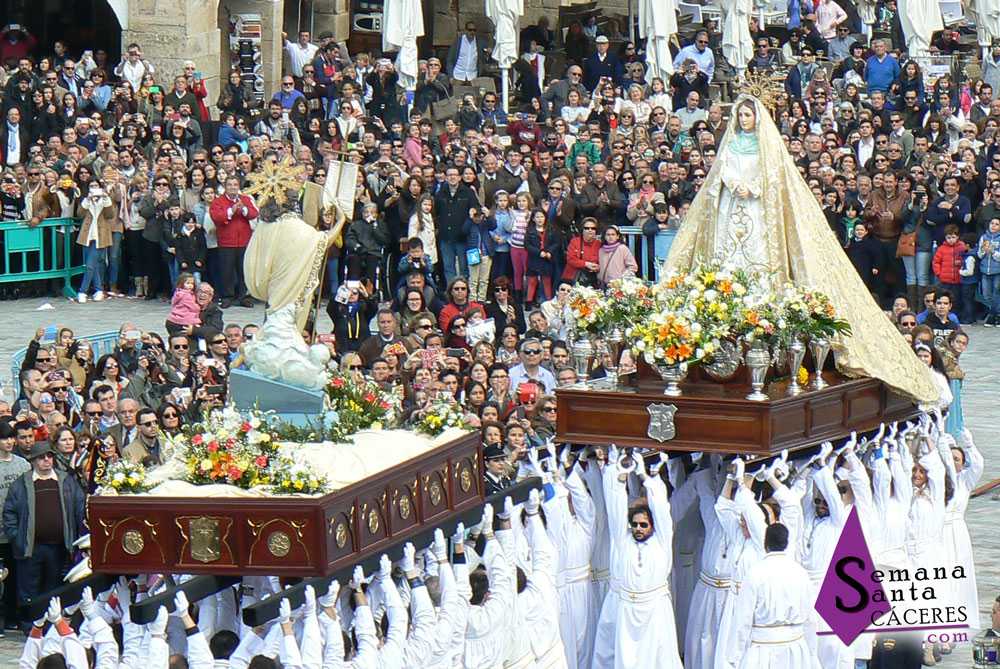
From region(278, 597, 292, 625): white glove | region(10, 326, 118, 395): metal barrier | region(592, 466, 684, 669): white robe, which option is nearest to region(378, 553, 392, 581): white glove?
region(278, 597, 292, 625): white glove

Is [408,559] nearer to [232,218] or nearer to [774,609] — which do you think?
[774,609]

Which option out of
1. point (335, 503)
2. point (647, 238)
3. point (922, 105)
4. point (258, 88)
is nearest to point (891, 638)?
point (335, 503)

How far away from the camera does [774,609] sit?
1717 centimetres

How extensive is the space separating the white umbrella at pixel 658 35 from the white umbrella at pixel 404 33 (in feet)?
9.21

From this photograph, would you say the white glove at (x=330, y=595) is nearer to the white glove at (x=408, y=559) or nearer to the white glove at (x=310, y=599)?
the white glove at (x=310, y=599)

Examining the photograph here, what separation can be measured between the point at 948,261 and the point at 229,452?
46.5ft

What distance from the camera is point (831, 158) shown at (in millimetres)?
29312

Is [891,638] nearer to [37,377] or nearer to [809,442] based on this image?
[809,442]

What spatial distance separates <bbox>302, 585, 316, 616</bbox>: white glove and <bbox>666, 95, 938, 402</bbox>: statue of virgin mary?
4.69 m

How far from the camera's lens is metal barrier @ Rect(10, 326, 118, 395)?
78.2 feet

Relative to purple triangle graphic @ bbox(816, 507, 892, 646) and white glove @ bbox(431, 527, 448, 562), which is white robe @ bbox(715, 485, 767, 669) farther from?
white glove @ bbox(431, 527, 448, 562)

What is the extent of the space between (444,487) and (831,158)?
44.2 ft

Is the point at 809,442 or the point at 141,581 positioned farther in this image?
the point at 809,442

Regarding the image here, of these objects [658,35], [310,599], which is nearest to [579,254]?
[658,35]
